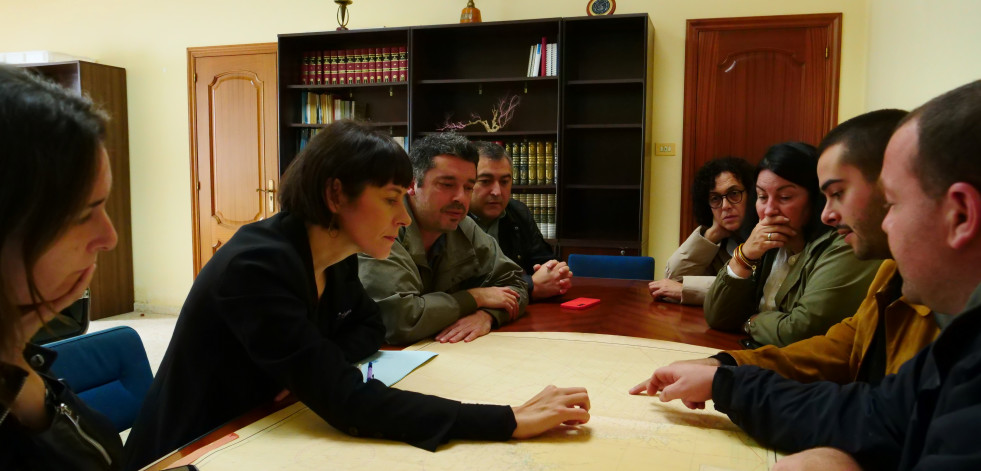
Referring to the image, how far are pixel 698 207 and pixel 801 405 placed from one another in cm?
234

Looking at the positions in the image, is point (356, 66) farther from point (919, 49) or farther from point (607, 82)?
point (919, 49)

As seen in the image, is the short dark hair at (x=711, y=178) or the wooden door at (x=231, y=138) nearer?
the short dark hair at (x=711, y=178)

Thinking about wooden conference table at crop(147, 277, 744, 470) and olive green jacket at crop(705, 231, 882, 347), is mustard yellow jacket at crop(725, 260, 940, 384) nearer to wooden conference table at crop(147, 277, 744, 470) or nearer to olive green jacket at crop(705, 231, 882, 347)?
olive green jacket at crop(705, 231, 882, 347)

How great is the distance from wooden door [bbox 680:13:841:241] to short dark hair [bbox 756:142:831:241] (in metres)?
2.74

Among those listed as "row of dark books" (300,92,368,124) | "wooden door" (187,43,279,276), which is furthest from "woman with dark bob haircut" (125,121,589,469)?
"wooden door" (187,43,279,276)

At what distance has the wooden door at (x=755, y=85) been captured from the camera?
4.38 metres

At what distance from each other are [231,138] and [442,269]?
3914mm

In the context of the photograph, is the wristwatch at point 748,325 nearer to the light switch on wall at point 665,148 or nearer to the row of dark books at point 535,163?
the row of dark books at point 535,163

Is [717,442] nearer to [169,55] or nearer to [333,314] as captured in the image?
[333,314]

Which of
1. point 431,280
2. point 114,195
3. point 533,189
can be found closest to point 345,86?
point 533,189

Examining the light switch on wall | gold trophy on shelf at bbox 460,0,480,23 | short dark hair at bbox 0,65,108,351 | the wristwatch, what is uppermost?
gold trophy on shelf at bbox 460,0,480,23

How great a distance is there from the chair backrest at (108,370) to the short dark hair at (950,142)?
1621 millimetres

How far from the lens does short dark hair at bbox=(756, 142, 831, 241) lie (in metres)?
1.91

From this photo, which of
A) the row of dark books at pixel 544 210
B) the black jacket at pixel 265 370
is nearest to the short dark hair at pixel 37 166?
the black jacket at pixel 265 370
